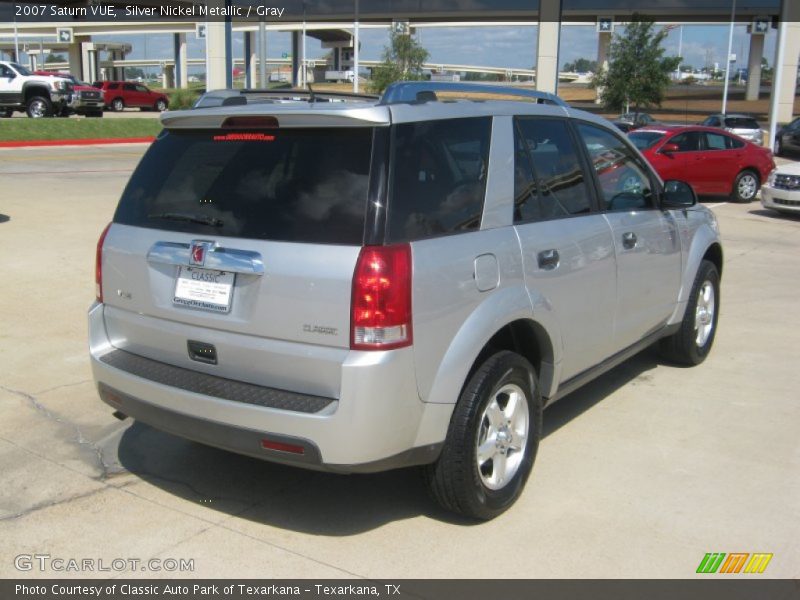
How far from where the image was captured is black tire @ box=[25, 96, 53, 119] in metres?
33.6

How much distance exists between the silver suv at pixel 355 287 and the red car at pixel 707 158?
43.6 feet

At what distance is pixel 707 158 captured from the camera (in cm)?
Result: 1778

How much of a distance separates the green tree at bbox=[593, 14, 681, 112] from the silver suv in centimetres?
3660

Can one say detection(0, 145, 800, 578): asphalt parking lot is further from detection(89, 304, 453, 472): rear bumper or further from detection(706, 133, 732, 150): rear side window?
detection(706, 133, 732, 150): rear side window

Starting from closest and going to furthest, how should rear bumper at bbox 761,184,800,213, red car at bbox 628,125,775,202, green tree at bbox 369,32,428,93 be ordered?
rear bumper at bbox 761,184,800,213
red car at bbox 628,125,775,202
green tree at bbox 369,32,428,93

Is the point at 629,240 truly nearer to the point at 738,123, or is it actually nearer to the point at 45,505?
the point at 45,505

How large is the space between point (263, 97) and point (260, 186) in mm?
906

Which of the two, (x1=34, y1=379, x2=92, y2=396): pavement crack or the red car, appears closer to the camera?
(x1=34, y1=379, x2=92, y2=396): pavement crack

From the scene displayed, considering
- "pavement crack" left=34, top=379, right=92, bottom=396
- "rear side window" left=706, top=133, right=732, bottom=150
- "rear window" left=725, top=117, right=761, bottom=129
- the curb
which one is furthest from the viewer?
"rear window" left=725, top=117, right=761, bottom=129

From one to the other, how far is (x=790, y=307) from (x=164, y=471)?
6.76 meters

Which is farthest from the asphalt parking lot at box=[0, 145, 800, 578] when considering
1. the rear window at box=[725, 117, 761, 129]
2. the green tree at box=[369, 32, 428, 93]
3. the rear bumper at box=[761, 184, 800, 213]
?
the green tree at box=[369, 32, 428, 93]

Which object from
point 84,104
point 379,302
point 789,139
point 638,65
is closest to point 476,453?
point 379,302

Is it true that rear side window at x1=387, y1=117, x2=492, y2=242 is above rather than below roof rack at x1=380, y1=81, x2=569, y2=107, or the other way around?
below

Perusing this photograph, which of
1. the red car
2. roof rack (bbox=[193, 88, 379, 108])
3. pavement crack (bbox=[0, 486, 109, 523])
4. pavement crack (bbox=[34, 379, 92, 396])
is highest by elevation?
roof rack (bbox=[193, 88, 379, 108])
